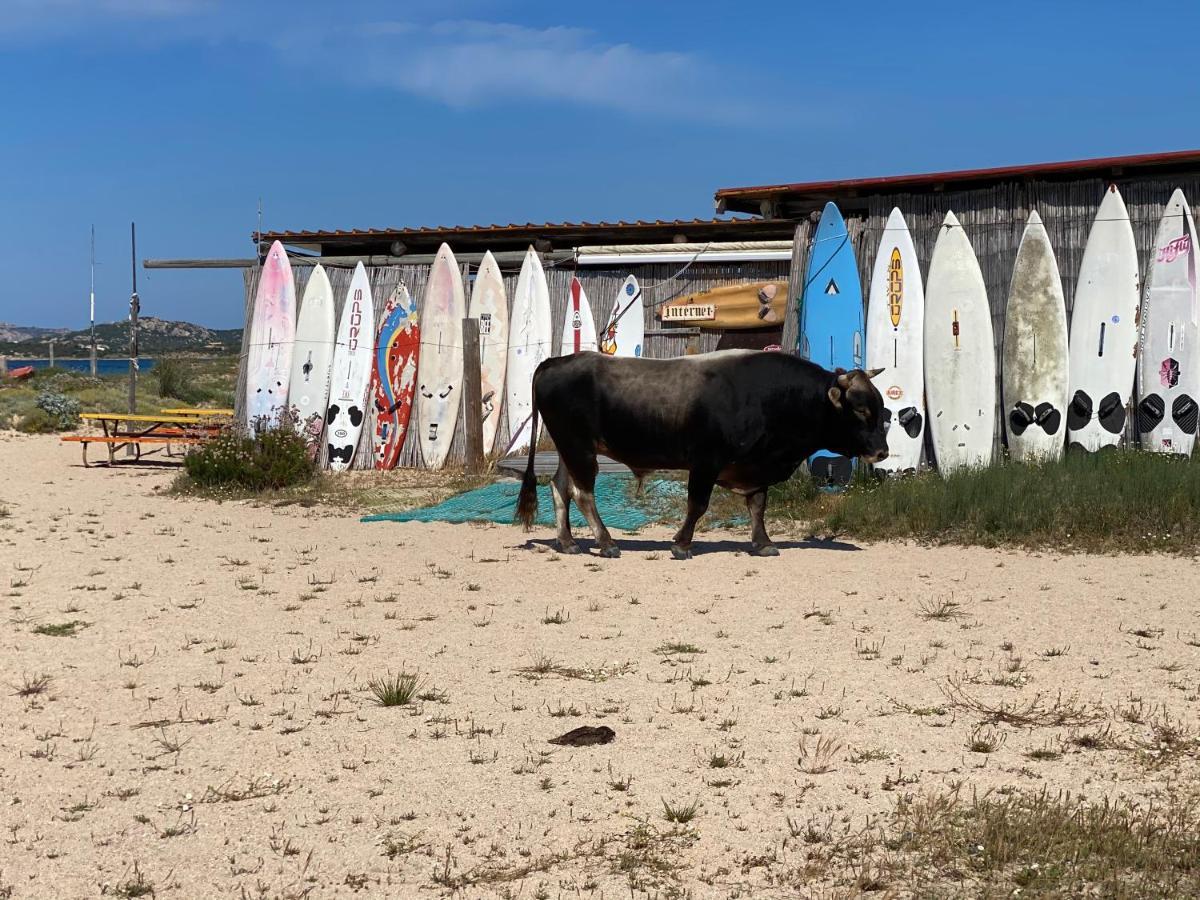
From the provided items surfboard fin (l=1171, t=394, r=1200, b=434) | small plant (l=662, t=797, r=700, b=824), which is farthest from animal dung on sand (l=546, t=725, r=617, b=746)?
surfboard fin (l=1171, t=394, r=1200, b=434)

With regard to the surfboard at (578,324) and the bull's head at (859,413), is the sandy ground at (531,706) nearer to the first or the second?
the bull's head at (859,413)

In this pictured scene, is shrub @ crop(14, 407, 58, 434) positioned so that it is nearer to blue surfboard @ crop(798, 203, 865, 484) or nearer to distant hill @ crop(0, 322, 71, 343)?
blue surfboard @ crop(798, 203, 865, 484)

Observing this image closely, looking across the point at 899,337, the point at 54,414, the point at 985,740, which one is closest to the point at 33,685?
the point at 985,740

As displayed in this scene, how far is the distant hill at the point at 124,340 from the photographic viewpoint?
334 ft

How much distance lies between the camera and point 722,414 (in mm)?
9250

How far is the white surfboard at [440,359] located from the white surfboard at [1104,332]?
753 centimetres

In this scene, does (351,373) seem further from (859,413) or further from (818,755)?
(818,755)

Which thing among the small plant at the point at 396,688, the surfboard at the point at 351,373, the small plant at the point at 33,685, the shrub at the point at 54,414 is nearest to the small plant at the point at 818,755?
the small plant at the point at 396,688

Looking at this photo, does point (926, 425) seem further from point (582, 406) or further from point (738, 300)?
point (582, 406)

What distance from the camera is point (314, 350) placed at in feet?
53.9

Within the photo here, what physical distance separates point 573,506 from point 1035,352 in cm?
484

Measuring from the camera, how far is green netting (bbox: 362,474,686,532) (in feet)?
37.7

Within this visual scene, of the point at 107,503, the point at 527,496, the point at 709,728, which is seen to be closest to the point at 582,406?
the point at 527,496

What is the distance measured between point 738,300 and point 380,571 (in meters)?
7.75
